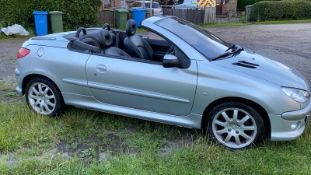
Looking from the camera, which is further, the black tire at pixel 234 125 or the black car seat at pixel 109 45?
the black car seat at pixel 109 45

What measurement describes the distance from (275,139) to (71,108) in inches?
117

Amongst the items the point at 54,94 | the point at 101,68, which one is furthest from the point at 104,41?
the point at 54,94

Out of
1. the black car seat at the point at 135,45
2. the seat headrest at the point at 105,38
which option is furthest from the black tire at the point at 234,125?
the seat headrest at the point at 105,38

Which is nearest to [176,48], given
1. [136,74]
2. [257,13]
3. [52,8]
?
[136,74]

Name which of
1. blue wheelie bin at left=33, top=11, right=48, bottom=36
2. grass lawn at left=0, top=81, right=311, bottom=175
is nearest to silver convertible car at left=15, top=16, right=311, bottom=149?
grass lawn at left=0, top=81, right=311, bottom=175

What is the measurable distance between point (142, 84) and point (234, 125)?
1199 mm

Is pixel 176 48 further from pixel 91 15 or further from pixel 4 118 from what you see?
pixel 91 15

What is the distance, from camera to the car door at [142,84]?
4672 millimetres

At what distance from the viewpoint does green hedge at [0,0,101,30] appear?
13820 mm

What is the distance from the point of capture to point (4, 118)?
547 centimetres

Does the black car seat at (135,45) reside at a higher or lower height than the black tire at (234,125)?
higher

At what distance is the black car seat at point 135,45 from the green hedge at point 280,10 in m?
18.4

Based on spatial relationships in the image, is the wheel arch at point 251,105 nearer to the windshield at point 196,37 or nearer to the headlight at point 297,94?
the headlight at point 297,94

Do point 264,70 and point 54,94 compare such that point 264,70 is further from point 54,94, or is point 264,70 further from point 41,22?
point 41,22
